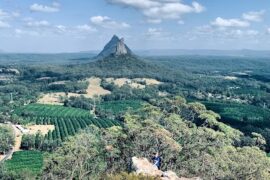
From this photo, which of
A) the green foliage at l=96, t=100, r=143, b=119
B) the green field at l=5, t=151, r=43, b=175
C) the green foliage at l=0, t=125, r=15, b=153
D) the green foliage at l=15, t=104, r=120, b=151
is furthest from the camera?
the green foliage at l=96, t=100, r=143, b=119

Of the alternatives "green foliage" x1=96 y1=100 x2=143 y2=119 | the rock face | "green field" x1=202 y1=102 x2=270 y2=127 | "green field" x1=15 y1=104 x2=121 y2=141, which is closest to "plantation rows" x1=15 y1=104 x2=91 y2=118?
"green field" x1=15 y1=104 x2=121 y2=141

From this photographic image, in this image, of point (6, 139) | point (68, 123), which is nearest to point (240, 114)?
point (68, 123)

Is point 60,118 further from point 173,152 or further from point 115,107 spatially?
point 173,152

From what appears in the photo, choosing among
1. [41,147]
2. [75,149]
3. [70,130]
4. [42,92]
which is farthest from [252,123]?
[42,92]

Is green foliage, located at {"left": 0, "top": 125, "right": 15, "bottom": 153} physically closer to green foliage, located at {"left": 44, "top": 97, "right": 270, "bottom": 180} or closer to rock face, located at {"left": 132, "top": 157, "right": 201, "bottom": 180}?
green foliage, located at {"left": 44, "top": 97, "right": 270, "bottom": 180}

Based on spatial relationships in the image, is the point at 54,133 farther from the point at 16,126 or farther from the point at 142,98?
the point at 142,98
